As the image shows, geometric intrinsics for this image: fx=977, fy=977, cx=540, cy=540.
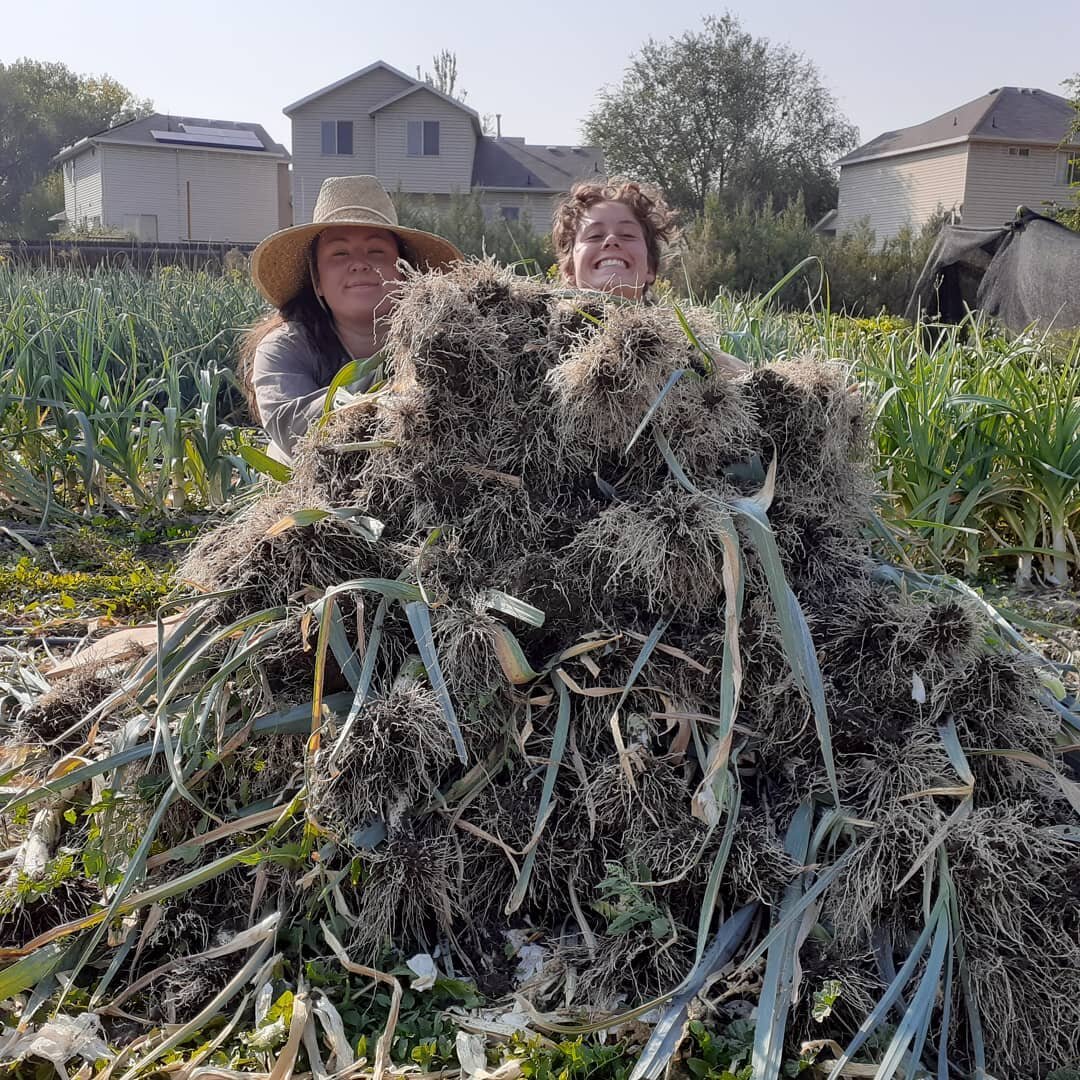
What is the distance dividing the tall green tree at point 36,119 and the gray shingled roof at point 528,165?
32.1 m

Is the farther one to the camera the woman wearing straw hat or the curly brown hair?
the curly brown hair

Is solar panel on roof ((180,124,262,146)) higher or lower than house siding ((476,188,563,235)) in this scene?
higher

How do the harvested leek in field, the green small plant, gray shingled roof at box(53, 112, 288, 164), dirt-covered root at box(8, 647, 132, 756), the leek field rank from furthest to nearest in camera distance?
gray shingled roof at box(53, 112, 288, 164)
the leek field
dirt-covered root at box(8, 647, 132, 756)
the harvested leek in field
the green small plant

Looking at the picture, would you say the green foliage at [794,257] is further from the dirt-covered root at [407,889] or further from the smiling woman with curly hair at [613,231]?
the dirt-covered root at [407,889]

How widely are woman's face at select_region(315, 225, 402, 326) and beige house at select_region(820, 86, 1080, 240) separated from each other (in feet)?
92.8

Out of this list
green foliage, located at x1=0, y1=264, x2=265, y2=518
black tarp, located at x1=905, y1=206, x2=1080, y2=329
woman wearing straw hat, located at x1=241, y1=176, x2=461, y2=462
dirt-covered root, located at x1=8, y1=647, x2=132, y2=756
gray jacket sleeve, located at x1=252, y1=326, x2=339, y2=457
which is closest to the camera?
dirt-covered root, located at x1=8, y1=647, x2=132, y2=756

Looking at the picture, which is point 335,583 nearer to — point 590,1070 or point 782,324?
point 590,1070

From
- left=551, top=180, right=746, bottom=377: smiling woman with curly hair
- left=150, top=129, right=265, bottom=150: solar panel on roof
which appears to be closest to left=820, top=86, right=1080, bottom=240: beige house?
left=150, top=129, right=265, bottom=150: solar panel on roof

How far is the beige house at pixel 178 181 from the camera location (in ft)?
120

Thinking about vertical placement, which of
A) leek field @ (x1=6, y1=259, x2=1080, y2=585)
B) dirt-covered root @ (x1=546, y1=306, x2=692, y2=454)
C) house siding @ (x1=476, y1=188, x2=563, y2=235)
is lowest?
leek field @ (x1=6, y1=259, x2=1080, y2=585)

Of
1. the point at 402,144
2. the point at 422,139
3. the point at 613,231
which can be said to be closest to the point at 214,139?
the point at 402,144

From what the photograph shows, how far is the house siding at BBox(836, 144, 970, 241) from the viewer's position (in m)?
30.1

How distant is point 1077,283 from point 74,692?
7754mm

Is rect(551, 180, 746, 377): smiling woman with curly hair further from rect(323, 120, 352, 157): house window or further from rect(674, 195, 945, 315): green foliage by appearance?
rect(323, 120, 352, 157): house window
